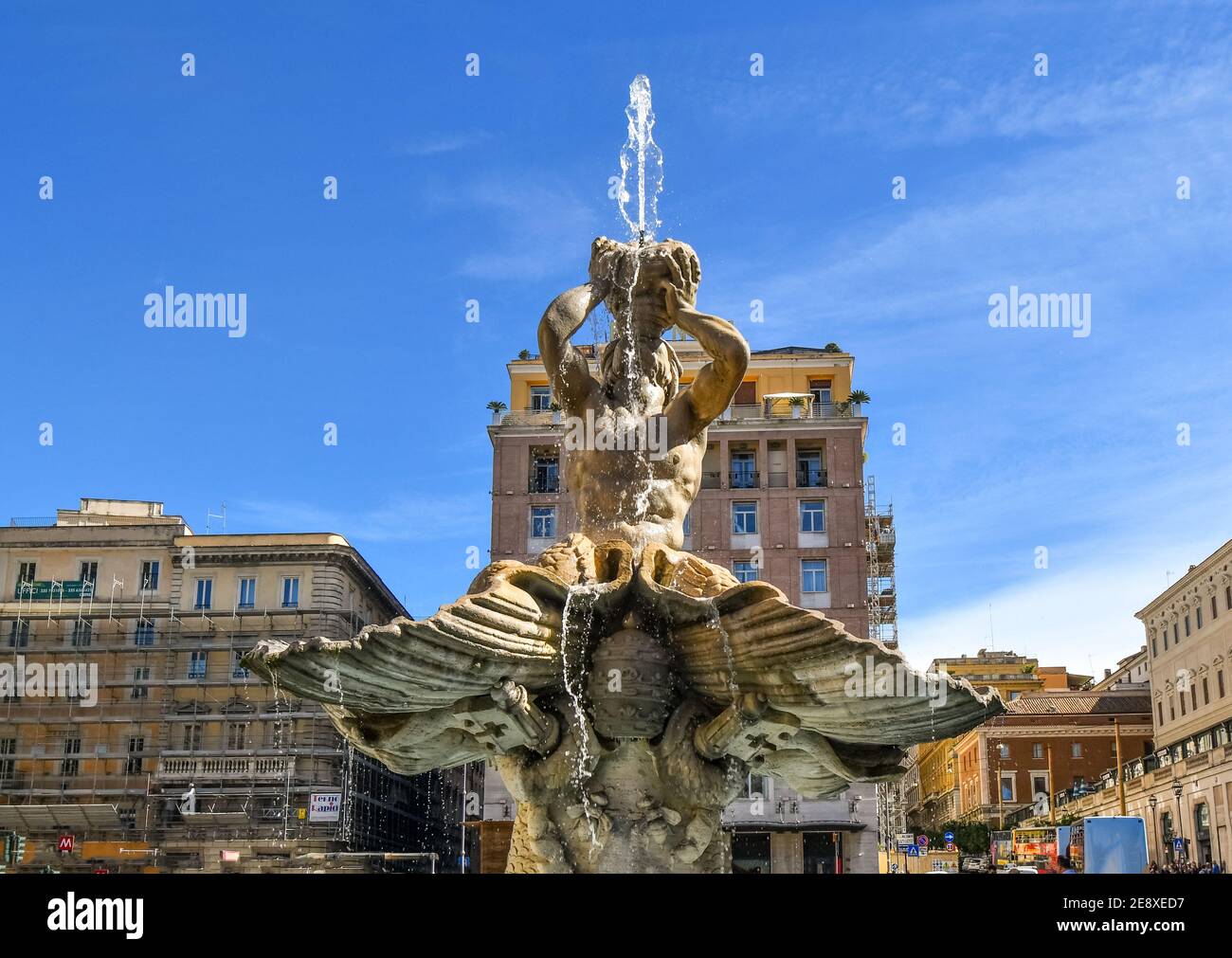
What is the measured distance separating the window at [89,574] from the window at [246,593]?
6.84 m

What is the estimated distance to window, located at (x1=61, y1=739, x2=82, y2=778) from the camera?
57844mm

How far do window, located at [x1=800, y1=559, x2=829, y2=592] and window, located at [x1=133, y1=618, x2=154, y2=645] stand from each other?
2881 cm

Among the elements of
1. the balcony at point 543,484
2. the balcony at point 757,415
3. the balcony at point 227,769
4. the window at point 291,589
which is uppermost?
the balcony at point 757,415

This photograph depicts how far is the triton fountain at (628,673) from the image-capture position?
23.9 feet

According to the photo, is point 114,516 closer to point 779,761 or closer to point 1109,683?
point 779,761

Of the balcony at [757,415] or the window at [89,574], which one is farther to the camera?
the window at [89,574]

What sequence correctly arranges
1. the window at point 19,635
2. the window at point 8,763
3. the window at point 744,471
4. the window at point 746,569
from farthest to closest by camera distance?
1. the window at point 19,635
2. the window at point 8,763
3. the window at point 744,471
4. the window at point 746,569

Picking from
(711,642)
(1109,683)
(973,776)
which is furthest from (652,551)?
(1109,683)

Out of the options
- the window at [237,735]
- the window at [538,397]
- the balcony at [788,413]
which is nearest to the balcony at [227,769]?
the window at [237,735]

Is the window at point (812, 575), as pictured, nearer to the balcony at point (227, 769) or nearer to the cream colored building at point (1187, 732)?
the cream colored building at point (1187, 732)

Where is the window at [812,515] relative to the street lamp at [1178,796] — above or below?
above

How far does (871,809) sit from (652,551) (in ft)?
140

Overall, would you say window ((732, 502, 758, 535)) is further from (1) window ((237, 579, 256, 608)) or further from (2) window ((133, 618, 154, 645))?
(2) window ((133, 618, 154, 645))

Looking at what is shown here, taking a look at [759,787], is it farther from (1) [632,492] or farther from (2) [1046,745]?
(2) [1046,745]
